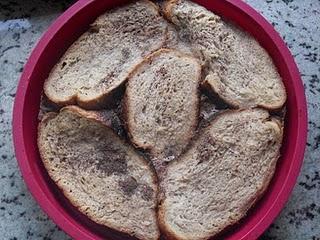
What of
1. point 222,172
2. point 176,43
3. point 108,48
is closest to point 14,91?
point 108,48

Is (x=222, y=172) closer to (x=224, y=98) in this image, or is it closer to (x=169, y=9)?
(x=224, y=98)

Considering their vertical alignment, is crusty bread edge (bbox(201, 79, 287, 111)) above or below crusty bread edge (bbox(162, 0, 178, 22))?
below

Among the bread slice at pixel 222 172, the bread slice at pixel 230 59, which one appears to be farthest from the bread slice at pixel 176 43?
the bread slice at pixel 222 172

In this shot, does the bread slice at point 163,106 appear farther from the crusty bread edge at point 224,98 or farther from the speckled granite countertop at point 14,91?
the speckled granite countertop at point 14,91

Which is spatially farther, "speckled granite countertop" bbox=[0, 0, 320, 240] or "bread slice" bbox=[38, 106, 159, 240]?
"speckled granite countertop" bbox=[0, 0, 320, 240]

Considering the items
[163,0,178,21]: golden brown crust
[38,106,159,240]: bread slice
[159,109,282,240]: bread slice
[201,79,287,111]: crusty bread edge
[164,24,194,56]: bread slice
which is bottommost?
[38,106,159,240]: bread slice

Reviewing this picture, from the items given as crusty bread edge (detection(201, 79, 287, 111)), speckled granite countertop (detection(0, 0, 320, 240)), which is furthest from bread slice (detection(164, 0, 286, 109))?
speckled granite countertop (detection(0, 0, 320, 240))

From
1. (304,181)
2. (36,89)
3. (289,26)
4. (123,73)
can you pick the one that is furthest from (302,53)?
(36,89)

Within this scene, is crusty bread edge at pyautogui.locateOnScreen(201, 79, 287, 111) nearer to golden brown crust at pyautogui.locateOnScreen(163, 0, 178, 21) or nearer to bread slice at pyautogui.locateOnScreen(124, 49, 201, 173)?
bread slice at pyautogui.locateOnScreen(124, 49, 201, 173)
